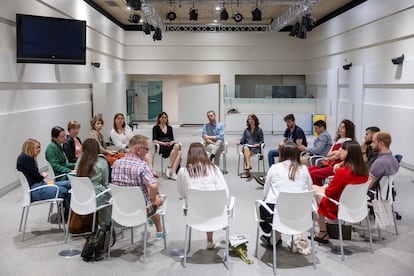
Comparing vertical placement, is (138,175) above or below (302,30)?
below

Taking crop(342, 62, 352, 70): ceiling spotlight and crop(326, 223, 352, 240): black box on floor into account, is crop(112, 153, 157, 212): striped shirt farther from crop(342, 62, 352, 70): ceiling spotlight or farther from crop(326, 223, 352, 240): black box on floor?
crop(342, 62, 352, 70): ceiling spotlight

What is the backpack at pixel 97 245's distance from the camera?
4.01 meters

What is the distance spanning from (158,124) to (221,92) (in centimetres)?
946

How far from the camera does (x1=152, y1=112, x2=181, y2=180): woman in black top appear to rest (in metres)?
7.60

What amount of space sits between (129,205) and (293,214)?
1489 mm

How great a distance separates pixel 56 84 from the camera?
29.8 ft

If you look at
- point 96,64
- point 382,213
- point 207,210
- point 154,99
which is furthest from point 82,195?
point 154,99

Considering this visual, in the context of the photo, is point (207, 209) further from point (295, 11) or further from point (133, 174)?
point (295, 11)

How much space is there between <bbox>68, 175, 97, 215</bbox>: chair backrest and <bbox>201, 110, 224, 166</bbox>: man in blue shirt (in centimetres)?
376

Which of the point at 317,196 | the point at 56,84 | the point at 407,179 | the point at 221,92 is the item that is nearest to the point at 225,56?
the point at 221,92

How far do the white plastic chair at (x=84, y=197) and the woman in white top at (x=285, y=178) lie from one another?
5.29ft

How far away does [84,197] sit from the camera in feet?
14.0

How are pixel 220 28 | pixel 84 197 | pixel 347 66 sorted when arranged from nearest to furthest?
1. pixel 84 197
2. pixel 347 66
3. pixel 220 28

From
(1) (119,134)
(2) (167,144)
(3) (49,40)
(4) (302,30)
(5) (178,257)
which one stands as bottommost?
(5) (178,257)
